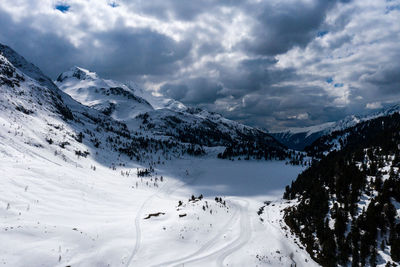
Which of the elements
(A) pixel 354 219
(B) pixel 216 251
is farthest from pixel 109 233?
(A) pixel 354 219

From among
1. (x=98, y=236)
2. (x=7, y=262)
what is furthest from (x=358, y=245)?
(x=7, y=262)

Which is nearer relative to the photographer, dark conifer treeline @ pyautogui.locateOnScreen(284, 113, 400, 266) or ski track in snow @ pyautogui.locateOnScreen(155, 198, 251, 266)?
ski track in snow @ pyautogui.locateOnScreen(155, 198, 251, 266)

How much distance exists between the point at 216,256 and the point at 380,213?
32117 millimetres

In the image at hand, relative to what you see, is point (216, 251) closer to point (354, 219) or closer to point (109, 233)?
point (109, 233)

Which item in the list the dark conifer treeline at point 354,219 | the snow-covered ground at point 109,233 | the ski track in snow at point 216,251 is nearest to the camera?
the snow-covered ground at point 109,233

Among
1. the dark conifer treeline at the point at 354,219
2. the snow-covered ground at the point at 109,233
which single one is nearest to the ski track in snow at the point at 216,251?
the snow-covered ground at the point at 109,233

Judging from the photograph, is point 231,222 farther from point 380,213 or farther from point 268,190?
point 268,190

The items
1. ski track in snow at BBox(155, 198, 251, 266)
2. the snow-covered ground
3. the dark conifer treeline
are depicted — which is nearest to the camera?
the snow-covered ground

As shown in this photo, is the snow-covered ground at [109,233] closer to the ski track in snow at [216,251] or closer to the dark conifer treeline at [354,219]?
the ski track in snow at [216,251]

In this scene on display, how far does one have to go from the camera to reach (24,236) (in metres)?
27.7

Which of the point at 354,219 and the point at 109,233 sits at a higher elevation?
the point at 354,219

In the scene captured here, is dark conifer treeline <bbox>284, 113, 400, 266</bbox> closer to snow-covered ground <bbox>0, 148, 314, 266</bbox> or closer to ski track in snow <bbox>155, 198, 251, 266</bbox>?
snow-covered ground <bbox>0, 148, 314, 266</bbox>

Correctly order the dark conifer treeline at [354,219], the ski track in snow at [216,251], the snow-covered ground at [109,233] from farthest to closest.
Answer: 1. the dark conifer treeline at [354,219]
2. the ski track in snow at [216,251]
3. the snow-covered ground at [109,233]

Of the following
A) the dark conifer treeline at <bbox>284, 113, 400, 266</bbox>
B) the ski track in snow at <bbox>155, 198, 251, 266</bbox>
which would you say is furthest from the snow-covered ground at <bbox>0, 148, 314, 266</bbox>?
the dark conifer treeline at <bbox>284, 113, 400, 266</bbox>
